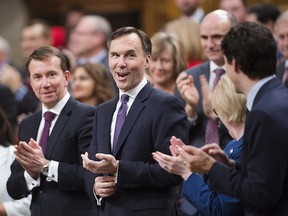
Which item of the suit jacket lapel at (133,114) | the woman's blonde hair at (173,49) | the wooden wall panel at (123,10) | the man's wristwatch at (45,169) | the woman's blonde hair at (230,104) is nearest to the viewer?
the woman's blonde hair at (230,104)

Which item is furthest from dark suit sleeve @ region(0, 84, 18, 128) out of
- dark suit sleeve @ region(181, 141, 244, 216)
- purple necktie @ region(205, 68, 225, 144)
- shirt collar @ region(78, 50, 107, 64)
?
dark suit sleeve @ region(181, 141, 244, 216)

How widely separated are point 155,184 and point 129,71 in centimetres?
60

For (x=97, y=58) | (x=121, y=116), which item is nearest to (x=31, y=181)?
(x=121, y=116)

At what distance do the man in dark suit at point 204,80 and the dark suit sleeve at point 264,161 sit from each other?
5.80ft

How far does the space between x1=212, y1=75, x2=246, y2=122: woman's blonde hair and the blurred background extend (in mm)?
5386

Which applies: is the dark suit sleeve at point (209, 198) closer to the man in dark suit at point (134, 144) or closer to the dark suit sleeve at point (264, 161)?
the man in dark suit at point (134, 144)

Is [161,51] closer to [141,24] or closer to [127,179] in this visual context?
[127,179]

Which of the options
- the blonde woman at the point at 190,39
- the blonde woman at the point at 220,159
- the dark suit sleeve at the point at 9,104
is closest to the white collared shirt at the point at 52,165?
the blonde woman at the point at 220,159

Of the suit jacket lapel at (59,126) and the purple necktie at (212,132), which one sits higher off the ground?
the suit jacket lapel at (59,126)

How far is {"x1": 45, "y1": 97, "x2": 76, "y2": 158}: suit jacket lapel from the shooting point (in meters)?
4.21

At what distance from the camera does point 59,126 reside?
423 centimetres

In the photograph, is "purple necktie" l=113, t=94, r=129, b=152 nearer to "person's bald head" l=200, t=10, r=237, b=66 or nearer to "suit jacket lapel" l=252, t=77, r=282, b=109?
"suit jacket lapel" l=252, t=77, r=282, b=109

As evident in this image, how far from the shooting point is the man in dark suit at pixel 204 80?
4.84 metres

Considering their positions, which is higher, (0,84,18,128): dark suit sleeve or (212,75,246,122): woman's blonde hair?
(212,75,246,122): woman's blonde hair
